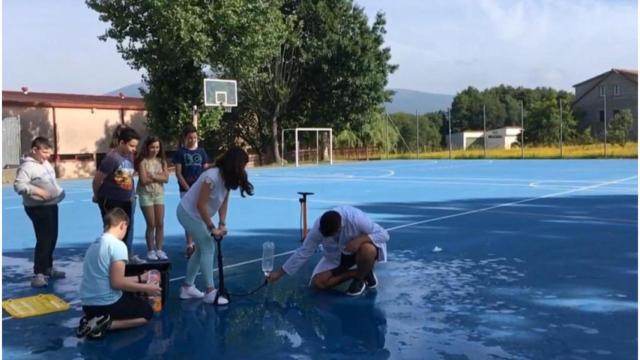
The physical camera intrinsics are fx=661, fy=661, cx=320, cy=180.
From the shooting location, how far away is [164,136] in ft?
114

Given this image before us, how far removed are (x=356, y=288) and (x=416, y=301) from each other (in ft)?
1.98

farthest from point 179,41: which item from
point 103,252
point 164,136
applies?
point 103,252

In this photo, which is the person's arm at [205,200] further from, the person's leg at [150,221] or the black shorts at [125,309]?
the person's leg at [150,221]

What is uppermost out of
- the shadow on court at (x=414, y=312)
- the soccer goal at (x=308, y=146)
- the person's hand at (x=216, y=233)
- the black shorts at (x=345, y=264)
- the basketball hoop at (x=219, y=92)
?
the basketball hoop at (x=219, y=92)

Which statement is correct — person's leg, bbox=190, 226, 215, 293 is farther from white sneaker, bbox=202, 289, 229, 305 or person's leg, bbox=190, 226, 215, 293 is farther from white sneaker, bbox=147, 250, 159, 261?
white sneaker, bbox=147, 250, 159, 261

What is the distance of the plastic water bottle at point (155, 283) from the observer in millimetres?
5473

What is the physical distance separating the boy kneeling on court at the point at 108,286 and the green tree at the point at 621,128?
39239mm

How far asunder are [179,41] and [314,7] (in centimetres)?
1083

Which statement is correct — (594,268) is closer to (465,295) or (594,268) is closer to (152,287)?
(465,295)

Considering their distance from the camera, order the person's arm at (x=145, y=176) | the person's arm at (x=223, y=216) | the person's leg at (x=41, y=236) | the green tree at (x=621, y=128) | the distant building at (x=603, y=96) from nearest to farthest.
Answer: the person's arm at (x=223, y=216), the person's leg at (x=41, y=236), the person's arm at (x=145, y=176), the green tree at (x=621, y=128), the distant building at (x=603, y=96)

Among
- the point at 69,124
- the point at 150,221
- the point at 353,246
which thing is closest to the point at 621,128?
the point at 69,124

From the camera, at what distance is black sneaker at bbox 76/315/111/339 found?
5047 millimetres

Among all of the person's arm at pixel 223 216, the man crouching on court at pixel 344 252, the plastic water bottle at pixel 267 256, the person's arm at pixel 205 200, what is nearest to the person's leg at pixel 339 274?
the man crouching on court at pixel 344 252

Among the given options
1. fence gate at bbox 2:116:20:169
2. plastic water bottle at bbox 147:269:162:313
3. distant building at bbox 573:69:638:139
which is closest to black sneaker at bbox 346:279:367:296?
plastic water bottle at bbox 147:269:162:313
